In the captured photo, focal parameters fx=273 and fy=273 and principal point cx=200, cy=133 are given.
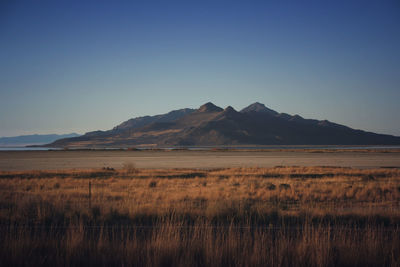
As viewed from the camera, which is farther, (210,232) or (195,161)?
(195,161)

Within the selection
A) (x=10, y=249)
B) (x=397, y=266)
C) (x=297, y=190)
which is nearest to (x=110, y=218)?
(x=10, y=249)

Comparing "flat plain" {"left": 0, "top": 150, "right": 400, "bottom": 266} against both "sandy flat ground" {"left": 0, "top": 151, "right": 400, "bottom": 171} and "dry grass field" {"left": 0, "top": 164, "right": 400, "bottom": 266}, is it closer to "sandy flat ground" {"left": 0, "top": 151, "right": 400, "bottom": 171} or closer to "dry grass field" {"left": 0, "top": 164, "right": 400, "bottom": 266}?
"dry grass field" {"left": 0, "top": 164, "right": 400, "bottom": 266}

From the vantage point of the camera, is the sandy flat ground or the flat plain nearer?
the flat plain

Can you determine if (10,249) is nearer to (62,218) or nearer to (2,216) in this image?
(62,218)

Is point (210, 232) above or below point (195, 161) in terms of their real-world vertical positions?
above

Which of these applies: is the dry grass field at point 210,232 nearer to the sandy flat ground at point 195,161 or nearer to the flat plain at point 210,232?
the flat plain at point 210,232

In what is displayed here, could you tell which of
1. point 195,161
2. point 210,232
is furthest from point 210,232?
point 195,161

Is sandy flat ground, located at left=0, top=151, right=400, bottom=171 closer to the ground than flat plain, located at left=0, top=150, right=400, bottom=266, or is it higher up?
closer to the ground

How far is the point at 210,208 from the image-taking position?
33.9 feet

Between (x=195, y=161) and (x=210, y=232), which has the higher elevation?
(x=210, y=232)

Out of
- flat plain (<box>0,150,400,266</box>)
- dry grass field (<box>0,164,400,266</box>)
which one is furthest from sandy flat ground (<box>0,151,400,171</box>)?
dry grass field (<box>0,164,400,266</box>)

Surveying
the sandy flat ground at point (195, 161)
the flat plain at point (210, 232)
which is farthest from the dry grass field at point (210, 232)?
the sandy flat ground at point (195, 161)

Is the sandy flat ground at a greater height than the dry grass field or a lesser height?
lesser

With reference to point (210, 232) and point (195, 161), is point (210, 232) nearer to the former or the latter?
point (210, 232)
